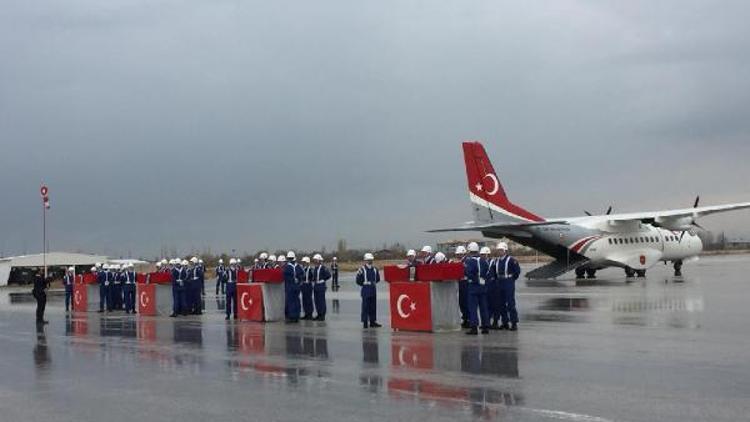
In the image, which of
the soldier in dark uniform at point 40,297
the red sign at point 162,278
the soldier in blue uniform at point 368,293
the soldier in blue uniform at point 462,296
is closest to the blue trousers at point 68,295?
the soldier in dark uniform at point 40,297

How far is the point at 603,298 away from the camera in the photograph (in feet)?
79.1

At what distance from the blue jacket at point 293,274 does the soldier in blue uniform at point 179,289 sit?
4.98 meters

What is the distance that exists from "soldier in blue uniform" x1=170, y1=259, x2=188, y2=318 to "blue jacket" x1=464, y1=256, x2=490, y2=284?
10774mm

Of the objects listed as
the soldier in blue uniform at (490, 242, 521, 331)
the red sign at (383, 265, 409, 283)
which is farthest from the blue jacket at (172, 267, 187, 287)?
the soldier in blue uniform at (490, 242, 521, 331)

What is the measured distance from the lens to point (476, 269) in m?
15.8

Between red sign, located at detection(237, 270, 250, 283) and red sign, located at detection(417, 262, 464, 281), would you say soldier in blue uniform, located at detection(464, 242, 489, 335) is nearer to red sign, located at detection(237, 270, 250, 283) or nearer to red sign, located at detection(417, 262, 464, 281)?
red sign, located at detection(417, 262, 464, 281)

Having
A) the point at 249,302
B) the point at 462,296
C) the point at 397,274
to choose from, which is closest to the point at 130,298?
the point at 249,302

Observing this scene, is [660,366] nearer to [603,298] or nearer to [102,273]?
[603,298]

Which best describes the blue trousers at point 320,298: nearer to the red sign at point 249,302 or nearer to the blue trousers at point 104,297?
the red sign at point 249,302

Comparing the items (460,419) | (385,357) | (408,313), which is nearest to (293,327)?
(408,313)

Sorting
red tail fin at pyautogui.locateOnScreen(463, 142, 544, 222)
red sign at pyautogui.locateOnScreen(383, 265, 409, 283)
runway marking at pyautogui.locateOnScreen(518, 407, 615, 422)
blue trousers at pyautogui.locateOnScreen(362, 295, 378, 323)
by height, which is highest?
red tail fin at pyautogui.locateOnScreen(463, 142, 544, 222)

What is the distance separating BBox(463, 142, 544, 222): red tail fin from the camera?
38625 millimetres

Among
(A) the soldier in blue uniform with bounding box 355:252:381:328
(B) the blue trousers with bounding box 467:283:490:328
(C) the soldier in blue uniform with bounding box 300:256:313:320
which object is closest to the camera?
(B) the blue trousers with bounding box 467:283:490:328

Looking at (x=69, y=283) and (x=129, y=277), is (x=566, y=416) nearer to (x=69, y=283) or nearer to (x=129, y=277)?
(x=129, y=277)
